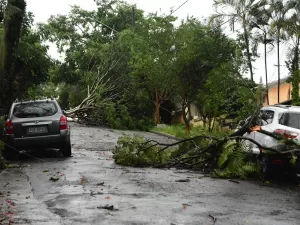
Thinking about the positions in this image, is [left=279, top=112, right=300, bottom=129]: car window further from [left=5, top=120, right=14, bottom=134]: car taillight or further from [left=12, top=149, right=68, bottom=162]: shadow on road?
[left=5, top=120, right=14, bottom=134]: car taillight

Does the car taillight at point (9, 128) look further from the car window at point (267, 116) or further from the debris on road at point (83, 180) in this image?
the car window at point (267, 116)

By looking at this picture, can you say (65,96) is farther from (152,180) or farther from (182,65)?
(152,180)

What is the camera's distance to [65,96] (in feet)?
196

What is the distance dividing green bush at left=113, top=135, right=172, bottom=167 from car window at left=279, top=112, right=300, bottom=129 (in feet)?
11.1

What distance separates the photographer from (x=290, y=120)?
1034 centimetres

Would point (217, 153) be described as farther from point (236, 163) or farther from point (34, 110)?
point (34, 110)

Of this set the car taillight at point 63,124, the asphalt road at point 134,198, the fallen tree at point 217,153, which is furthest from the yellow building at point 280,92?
the asphalt road at point 134,198

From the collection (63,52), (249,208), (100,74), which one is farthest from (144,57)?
(249,208)

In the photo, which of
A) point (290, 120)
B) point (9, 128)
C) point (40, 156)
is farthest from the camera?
point (40, 156)

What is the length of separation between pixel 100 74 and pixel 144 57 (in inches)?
151

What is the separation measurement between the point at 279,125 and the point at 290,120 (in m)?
0.26

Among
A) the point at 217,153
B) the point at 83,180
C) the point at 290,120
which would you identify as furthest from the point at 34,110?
the point at 290,120

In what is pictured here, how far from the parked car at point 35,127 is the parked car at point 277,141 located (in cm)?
537

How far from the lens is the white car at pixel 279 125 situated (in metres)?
10.1
